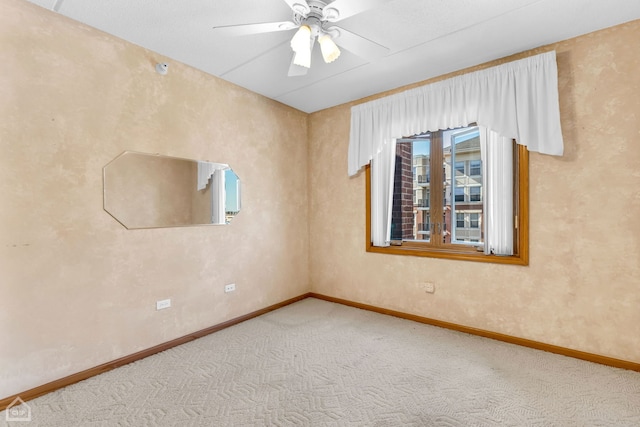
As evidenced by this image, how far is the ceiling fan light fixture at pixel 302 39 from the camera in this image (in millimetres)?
1810

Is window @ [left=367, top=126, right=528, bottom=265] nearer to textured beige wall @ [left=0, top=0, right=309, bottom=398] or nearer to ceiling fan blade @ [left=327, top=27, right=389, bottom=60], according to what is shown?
ceiling fan blade @ [left=327, top=27, right=389, bottom=60]

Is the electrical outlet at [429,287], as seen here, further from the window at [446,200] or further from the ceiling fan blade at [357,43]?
the ceiling fan blade at [357,43]

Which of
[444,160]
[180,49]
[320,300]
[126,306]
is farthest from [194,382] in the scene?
[444,160]

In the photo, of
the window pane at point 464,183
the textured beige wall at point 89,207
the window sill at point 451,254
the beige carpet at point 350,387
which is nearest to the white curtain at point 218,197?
the textured beige wall at point 89,207

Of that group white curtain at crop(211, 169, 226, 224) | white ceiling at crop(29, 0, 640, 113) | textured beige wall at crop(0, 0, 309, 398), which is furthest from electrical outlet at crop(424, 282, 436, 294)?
white curtain at crop(211, 169, 226, 224)

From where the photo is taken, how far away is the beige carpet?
177cm

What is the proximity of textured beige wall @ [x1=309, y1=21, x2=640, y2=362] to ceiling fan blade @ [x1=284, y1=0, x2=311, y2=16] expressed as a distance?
2.10 metres

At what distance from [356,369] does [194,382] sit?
1235 mm

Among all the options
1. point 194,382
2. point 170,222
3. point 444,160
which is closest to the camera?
point 194,382

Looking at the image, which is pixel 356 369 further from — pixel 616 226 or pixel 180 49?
pixel 180 49

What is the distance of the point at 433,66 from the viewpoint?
284cm

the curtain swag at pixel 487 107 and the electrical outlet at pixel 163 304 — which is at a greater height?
the curtain swag at pixel 487 107

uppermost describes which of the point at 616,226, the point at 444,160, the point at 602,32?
the point at 602,32

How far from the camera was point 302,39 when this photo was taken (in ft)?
5.98
